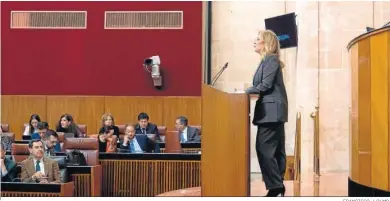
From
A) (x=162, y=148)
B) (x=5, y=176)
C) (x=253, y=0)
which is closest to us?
(x=5, y=176)

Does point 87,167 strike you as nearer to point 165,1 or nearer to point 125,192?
point 125,192

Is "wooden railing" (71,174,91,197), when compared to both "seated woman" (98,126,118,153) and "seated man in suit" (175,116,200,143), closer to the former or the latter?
"seated woman" (98,126,118,153)

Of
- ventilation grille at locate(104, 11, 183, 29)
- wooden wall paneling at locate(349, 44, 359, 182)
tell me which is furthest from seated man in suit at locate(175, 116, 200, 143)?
wooden wall paneling at locate(349, 44, 359, 182)

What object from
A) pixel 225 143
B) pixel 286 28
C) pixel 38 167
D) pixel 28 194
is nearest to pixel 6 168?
pixel 38 167

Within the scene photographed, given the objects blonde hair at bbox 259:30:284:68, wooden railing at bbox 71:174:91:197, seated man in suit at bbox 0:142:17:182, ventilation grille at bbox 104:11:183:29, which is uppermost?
ventilation grille at bbox 104:11:183:29

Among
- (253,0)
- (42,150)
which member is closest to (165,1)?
(253,0)

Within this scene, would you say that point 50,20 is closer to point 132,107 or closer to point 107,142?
point 132,107

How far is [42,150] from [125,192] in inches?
52.5

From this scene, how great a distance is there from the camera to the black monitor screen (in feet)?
22.2

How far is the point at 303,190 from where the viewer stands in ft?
17.4

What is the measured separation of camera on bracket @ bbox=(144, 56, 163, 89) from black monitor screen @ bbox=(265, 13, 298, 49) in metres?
4.75

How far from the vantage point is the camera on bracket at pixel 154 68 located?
1151cm

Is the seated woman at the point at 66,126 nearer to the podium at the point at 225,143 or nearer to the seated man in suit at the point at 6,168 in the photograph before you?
the seated man in suit at the point at 6,168

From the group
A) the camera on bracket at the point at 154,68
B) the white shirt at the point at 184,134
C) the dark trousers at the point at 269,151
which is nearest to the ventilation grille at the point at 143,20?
the camera on bracket at the point at 154,68
